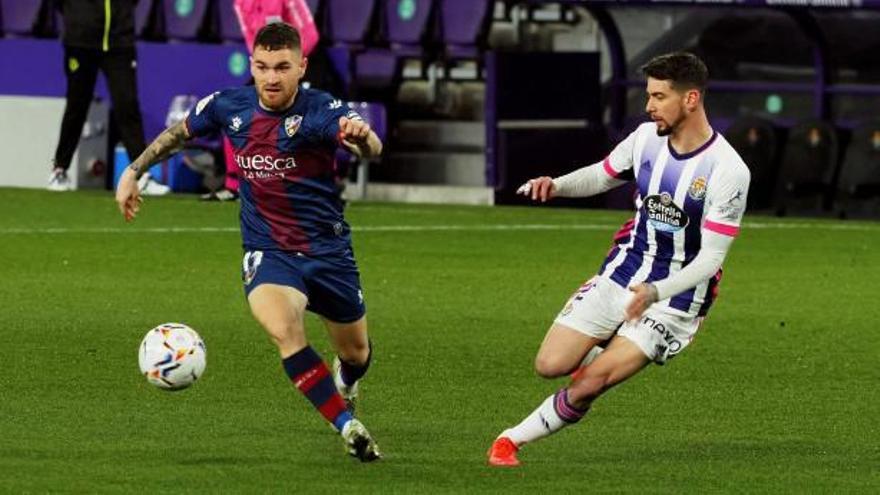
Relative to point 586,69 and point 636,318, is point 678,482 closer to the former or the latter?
point 636,318

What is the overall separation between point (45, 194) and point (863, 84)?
30.2 ft

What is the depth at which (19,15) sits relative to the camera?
2745 cm

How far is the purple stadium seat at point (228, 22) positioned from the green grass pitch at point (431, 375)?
523cm

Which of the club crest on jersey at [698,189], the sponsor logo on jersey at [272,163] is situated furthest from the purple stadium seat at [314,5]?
the club crest on jersey at [698,189]

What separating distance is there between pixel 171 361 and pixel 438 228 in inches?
426

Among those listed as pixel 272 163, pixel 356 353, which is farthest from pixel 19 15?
pixel 272 163

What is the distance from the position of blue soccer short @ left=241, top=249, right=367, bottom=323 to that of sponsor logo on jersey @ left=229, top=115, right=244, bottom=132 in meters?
0.50

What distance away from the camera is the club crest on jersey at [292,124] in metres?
10.3

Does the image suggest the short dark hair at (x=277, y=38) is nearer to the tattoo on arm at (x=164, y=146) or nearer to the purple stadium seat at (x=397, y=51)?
the tattoo on arm at (x=164, y=146)

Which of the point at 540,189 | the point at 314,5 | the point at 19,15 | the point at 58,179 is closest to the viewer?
the point at 540,189

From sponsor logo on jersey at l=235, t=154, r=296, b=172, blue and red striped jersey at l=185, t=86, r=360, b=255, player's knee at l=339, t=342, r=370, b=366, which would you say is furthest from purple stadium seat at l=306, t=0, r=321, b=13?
sponsor logo on jersey at l=235, t=154, r=296, b=172

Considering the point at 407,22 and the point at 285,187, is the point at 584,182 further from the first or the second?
the point at 407,22

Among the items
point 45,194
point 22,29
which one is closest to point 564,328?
point 45,194

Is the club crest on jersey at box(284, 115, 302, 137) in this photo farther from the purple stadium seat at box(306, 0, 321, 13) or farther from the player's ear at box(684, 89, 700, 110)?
the purple stadium seat at box(306, 0, 321, 13)
